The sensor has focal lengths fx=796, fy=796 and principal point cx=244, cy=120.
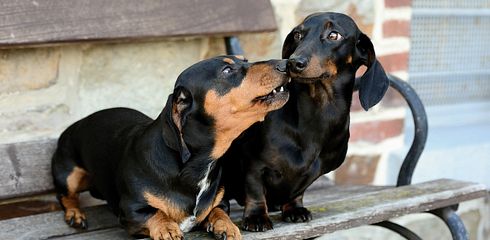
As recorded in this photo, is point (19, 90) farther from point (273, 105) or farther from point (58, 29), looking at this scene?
point (273, 105)

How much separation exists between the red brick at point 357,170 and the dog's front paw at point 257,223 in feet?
4.21

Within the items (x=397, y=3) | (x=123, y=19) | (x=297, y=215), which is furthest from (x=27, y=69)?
(x=397, y=3)

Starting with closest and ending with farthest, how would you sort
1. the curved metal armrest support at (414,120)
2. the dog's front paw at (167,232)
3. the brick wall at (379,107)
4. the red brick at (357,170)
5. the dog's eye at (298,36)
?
the dog's front paw at (167,232), the dog's eye at (298,36), the curved metal armrest support at (414,120), the brick wall at (379,107), the red brick at (357,170)

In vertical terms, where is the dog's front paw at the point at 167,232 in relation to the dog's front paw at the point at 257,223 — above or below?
above

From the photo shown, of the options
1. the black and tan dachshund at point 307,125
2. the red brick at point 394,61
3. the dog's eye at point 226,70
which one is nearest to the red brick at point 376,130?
the red brick at point 394,61

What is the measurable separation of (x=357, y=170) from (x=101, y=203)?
1163 mm

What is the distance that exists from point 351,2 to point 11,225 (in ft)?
5.43

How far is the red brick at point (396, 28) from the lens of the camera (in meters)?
3.38

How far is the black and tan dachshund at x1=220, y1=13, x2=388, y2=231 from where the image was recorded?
217 centimetres

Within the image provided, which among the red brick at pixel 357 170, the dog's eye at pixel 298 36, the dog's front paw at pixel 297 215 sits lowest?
the red brick at pixel 357 170

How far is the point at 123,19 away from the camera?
8.86 ft

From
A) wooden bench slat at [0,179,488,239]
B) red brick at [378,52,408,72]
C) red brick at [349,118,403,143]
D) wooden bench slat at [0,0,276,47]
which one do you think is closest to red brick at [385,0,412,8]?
red brick at [378,52,408,72]

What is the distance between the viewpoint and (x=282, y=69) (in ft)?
6.70

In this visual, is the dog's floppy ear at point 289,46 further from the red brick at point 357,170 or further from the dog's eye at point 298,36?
the red brick at point 357,170
